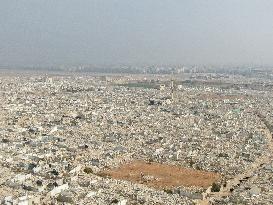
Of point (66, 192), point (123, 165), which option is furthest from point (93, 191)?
point (123, 165)

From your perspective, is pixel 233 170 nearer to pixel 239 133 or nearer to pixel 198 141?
pixel 198 141

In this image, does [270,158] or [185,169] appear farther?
[270,158]

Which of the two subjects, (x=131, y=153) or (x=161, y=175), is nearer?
(x=161, y=175)

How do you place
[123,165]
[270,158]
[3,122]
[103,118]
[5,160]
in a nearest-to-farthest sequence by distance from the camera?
[5,160] → [123,165] → [270,158] → [3,122] → [103,118]

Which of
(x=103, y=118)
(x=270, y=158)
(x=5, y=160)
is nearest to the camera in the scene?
(x=5, y=160)

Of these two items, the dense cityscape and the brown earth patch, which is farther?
the brown earth patch

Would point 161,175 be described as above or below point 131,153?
below

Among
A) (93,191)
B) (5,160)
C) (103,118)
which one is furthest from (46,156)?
(103,118)

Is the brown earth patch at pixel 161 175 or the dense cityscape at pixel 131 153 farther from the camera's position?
the brown earth patch at pixel 161 175
